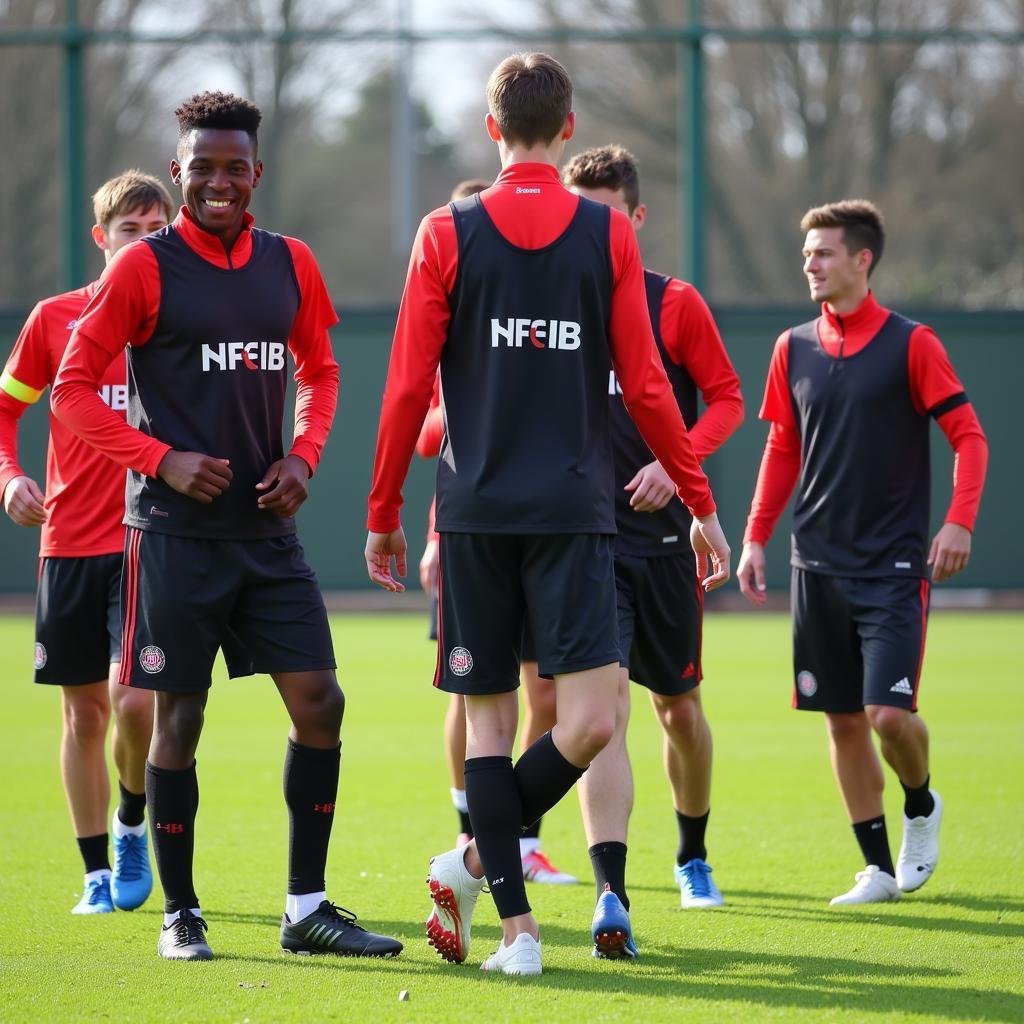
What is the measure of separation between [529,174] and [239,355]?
97 centimetres

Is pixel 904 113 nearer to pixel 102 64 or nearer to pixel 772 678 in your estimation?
pixel 102 64

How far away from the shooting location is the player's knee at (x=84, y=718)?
5383 mm

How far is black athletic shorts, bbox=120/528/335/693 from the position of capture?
436 cm

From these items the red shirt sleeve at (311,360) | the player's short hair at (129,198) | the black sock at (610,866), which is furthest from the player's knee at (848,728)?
the player's short hair at (129,198)

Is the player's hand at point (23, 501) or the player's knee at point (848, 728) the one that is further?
the player's knee at point (848, 728)

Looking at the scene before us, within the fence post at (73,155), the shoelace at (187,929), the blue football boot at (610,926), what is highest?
the fence post at (73,155)

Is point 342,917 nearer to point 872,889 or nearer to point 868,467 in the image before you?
point 872,889

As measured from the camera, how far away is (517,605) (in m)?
4.22

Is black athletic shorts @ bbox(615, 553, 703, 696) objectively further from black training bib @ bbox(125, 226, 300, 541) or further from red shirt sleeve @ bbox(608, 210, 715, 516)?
black training bib @ bbox(125, 226, 300, 541)

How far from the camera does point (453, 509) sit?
4.14 meters

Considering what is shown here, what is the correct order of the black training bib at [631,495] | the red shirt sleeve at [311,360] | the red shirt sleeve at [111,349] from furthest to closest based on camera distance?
1. the black training bib at [631,495]
2. the red shirt sleeve at [311,360]
3. the red shirt sleeve at [111,349]

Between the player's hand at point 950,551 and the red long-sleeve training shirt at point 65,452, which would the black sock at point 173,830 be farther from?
the player's hand at point 950,551

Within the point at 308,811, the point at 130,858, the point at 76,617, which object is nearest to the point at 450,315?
the point at 308,811

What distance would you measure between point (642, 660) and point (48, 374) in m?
2.21
